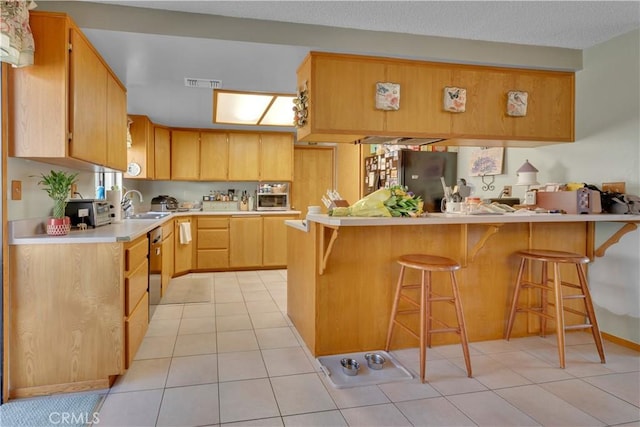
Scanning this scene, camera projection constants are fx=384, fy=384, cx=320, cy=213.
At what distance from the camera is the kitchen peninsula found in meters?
2.61

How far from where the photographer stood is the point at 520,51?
10.1ft

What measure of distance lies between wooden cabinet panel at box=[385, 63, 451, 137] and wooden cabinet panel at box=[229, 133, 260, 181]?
3357mm

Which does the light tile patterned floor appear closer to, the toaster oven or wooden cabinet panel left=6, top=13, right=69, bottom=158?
the toaster oven

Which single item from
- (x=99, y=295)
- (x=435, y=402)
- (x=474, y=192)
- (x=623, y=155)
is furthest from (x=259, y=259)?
(x=623, y=155)

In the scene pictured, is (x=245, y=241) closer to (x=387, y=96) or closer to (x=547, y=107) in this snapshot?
(x=387, y=96)

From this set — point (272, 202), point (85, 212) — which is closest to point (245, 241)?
point (272, 202)

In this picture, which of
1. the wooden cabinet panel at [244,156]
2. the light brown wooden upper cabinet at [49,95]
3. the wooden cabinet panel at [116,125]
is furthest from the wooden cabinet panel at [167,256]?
the light brown wooden upper cabinet at [49,95]

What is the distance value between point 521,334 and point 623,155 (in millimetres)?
1533

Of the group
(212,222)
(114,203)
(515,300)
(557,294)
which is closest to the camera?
(557,294)

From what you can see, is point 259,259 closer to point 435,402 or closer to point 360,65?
point 360,65

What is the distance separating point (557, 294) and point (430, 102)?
5.37 feet

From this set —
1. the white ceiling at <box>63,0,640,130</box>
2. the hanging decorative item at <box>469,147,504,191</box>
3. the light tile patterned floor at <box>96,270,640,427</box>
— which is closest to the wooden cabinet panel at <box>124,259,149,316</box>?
the light tile patterned floor at <box>96,270,640,427</box>

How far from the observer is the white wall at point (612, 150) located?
109 inches

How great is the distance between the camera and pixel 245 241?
564 centimetres
